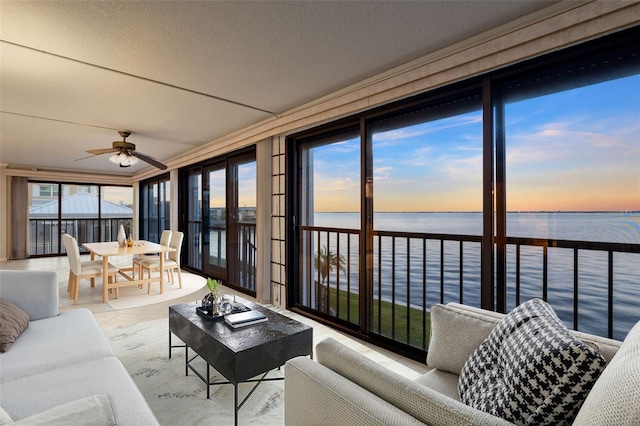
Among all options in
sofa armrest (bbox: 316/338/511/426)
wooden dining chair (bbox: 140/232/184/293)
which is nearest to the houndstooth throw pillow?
sofa armrest (bbox: 316/338/511/426)

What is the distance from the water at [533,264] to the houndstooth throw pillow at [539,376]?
1165 mm

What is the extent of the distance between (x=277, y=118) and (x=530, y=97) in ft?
8.47

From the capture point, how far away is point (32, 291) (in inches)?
88.3

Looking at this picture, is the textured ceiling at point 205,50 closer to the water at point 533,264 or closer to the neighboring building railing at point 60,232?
the water at point 533,264

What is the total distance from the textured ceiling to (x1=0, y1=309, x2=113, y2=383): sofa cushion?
6.20 feet

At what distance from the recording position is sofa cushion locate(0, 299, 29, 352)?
1.76 metres

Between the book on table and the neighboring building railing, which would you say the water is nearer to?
the book on table

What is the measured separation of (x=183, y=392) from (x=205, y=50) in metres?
2.35

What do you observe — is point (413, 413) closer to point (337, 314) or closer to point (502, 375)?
point (502, 375)

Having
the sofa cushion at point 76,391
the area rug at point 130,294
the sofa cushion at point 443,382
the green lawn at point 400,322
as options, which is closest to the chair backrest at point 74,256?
the area rug at point 130,294

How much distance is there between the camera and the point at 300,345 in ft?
6.64

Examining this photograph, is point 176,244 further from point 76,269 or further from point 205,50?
point 205,50

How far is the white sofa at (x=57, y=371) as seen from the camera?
98cm

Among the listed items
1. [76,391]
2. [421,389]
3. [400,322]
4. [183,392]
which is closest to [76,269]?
[183,392]
